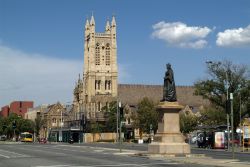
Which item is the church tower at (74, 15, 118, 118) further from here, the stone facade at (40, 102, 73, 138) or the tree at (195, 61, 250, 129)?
the tree at (195, 61, 250, 129)

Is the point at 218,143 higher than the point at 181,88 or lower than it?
lower

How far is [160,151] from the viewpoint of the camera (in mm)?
35188

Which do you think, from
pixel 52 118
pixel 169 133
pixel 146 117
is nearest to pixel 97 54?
pixel 52 118

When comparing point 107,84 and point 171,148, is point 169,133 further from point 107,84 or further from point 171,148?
point 107,84

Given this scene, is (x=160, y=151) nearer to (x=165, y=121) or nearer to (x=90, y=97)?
(x=165, y=121)

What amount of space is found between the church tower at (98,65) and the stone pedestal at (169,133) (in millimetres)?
123908

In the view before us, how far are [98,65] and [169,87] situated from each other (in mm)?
131947

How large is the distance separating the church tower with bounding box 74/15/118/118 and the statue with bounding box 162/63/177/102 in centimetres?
12161

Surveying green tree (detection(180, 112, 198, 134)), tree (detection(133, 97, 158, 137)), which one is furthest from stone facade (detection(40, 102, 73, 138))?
tree (detection(133, 97, 158, 137))

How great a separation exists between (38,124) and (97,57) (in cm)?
2989

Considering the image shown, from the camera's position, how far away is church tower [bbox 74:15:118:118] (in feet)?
541

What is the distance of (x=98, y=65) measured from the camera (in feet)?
553

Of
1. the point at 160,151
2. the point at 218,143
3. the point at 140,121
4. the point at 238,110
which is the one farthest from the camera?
the point at 140,121

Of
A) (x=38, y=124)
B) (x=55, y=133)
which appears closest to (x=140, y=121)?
(x=55, y=133)
